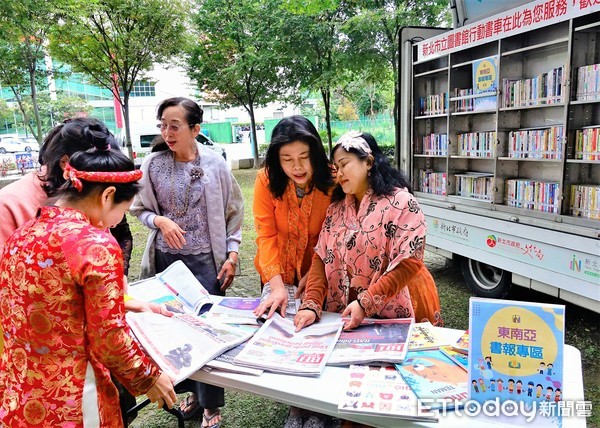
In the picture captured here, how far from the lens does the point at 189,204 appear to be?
2.07 meters

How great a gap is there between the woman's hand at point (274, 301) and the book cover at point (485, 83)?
2.76 m

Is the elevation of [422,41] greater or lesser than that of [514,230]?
greater

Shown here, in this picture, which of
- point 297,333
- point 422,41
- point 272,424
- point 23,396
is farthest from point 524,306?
point 422,41

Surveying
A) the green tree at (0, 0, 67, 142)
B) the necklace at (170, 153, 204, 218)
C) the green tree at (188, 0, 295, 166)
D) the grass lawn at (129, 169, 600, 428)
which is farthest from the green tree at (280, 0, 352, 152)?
the necklace at (170, 153, 204, 218)

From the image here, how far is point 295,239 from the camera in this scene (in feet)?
6.16

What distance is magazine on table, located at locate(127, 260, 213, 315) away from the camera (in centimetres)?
178

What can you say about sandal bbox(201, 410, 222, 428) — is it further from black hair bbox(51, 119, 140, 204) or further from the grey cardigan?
black hair bbox(51, 119, 140, 204)

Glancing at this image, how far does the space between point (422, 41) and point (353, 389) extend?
12.9ft

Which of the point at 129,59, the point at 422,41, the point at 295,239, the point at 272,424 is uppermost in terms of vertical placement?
the point at 129,59

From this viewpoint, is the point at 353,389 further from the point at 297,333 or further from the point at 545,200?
the point at 545,200

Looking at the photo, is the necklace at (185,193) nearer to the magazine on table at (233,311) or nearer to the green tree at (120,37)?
the magazine on table at (233,311)

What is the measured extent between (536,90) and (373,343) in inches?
111

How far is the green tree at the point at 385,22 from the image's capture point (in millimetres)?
8438

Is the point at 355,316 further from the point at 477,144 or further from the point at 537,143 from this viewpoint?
the point at 477,144
